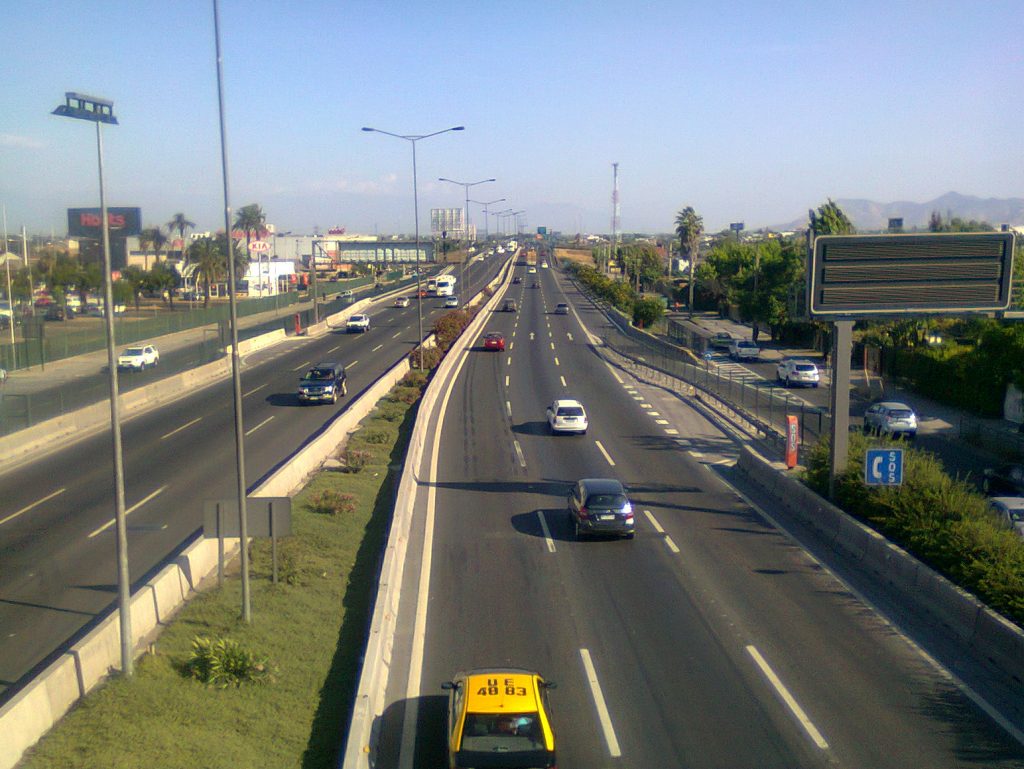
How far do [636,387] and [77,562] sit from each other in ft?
106

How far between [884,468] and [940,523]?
6.13 feet

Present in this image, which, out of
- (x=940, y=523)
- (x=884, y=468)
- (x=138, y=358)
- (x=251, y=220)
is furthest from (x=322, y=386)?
(x=251, y=220)

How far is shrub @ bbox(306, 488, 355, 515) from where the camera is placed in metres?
20.6

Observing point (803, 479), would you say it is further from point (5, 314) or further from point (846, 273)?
point (5, 314)

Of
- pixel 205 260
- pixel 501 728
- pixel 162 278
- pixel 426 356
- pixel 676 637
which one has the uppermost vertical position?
pixel 205 260

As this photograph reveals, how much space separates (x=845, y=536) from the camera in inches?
732

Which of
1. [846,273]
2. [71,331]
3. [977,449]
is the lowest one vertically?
[977,449]

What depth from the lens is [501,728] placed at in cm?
940

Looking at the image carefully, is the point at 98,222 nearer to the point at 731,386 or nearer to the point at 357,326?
the point at 731,386

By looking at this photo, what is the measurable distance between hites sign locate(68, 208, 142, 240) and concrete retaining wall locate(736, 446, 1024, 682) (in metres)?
13.1

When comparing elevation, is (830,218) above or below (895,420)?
above

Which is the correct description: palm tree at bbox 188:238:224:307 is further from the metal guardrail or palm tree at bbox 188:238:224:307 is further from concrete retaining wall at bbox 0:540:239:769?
concrete retaining wall at bbox 0:540:239:769

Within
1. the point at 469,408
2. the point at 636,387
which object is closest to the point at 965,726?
the point at 469,408

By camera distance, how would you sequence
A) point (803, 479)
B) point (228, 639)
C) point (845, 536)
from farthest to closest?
point (803, 479)
point (845, 536)
point (228, 639)
